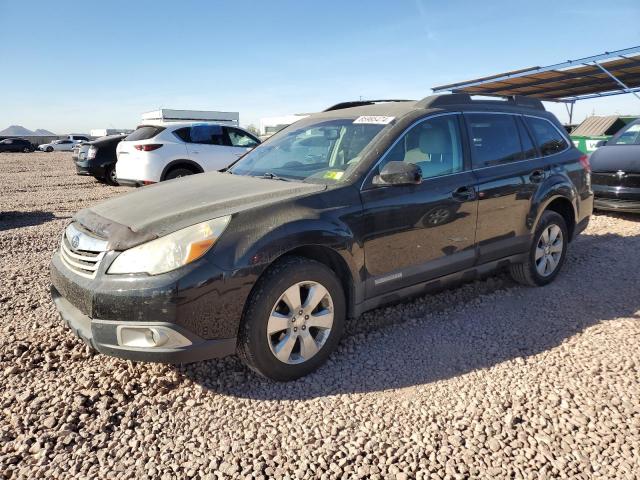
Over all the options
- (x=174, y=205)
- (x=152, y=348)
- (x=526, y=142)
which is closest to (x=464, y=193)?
(x=526, y=142)

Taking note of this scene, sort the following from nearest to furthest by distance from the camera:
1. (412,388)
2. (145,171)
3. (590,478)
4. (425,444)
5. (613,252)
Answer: (590,478)
(425,444)
(412,388)
(613,252)
(145,171)

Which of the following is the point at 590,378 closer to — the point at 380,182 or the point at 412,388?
the point at 412,388

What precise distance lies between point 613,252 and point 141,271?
546 centimetres

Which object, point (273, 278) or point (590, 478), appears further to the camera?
point (273, 278)

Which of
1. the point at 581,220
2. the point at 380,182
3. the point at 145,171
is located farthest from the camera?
the point at 145,171

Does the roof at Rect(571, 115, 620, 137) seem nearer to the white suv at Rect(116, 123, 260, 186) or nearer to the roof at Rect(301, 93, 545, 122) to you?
the white suv at Rect(116, 123, 260, 186)

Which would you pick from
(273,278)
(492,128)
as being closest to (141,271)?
(273,278)

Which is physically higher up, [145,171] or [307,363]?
[145,171]

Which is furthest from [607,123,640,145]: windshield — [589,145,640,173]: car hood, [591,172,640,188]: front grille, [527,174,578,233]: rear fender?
[527,174,578,233]: rear fender

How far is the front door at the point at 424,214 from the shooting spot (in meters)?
3.17

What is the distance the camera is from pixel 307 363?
292 cm

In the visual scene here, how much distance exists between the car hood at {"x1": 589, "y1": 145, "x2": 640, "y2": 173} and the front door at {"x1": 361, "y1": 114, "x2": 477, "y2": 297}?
4894 mm

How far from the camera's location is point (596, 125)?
16016 mm

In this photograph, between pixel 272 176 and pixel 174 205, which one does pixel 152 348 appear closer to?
pixel 174 205
